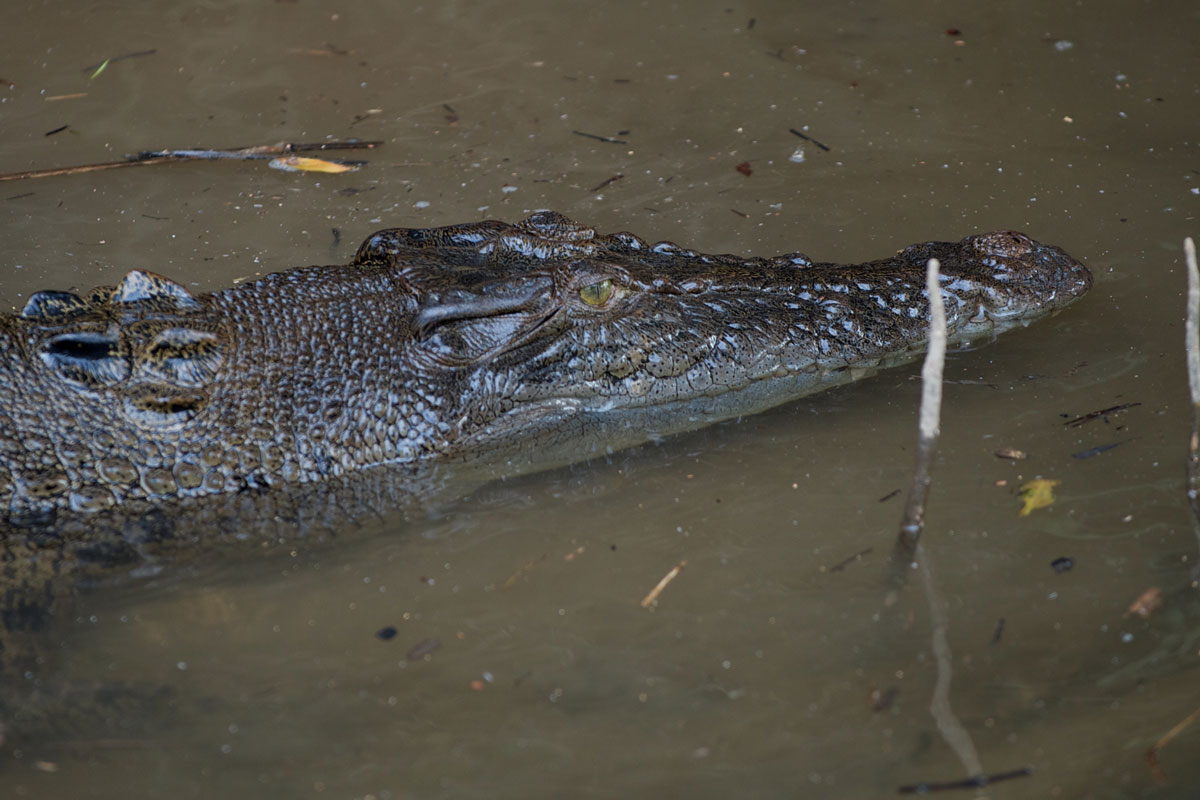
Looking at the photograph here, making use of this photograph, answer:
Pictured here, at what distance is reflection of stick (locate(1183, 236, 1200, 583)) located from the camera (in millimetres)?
3154

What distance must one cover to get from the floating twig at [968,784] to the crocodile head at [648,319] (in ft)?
6.01

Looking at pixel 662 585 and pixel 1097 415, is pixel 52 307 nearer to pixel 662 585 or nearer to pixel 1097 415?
pixel 662 585

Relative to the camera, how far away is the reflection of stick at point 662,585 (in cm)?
350

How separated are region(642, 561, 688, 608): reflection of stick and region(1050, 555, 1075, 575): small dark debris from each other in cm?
117

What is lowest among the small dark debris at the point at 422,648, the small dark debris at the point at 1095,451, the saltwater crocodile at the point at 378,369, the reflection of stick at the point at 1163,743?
the reflection of stick at the point at 1163,743

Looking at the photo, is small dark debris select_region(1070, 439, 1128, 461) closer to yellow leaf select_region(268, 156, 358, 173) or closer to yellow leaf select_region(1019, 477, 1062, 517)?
yellow leaf select_region(1019, 477, 1062, 517)

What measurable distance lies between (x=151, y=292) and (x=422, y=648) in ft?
5.66

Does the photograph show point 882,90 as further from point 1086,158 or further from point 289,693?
point 289,693

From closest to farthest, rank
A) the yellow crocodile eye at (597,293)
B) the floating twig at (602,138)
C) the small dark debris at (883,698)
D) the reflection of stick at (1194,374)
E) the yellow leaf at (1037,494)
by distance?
the small dark debris at (883,698), the reflection of stick at (1194,374), the yellow leaf at (1037,494), the yellow crocodile eye at (597,293), the floating twig at (602,138)

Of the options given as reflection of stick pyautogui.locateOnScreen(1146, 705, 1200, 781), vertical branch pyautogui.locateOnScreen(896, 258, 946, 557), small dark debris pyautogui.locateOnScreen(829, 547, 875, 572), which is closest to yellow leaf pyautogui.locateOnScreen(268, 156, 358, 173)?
small dark debris pyautogui.locateOnScreen(829, 547, 875, 572)

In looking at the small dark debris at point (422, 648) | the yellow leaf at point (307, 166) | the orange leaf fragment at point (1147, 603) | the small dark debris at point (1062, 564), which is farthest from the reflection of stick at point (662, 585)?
the yellow leaf at point (307, 166)

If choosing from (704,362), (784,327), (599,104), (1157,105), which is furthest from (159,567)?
(1157,105)

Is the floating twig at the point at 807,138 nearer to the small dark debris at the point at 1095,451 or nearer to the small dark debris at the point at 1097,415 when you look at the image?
the small dark debris at the point at 1097,415

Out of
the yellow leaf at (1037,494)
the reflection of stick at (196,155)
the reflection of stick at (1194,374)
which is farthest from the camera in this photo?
the reflection of stick at (196,155)
